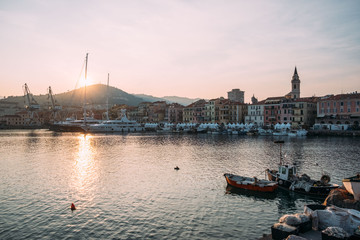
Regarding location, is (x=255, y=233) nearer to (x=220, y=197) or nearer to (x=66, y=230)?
(x=220, y=197)

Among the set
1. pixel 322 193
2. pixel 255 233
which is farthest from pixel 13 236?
pixel 322 193

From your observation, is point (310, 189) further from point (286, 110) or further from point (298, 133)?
point (286, 110)

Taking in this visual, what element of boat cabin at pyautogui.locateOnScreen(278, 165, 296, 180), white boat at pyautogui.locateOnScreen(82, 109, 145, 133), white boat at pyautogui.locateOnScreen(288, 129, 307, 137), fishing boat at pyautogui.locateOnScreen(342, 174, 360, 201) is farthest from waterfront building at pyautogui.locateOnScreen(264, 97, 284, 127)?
fishing boat at pyautogui.locateOnScreen(342, 174, 360, 201)

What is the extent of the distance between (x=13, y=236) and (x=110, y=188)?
12.4 metres

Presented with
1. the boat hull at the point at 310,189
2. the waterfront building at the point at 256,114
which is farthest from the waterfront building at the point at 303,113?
the boat hull at the point at 310,189

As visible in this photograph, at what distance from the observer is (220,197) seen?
2670 centimetres

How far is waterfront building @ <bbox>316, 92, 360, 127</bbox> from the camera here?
98125 millimetres

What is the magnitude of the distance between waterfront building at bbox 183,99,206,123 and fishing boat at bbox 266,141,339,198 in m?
123

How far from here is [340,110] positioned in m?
102

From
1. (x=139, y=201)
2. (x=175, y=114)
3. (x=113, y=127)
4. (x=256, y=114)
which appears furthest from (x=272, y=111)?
(x=139, y=201)

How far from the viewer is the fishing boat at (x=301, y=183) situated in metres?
26.0

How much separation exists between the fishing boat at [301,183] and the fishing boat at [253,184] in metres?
1.68

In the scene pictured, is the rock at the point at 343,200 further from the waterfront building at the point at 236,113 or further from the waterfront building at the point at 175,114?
the waterfront building at the point at 175,114

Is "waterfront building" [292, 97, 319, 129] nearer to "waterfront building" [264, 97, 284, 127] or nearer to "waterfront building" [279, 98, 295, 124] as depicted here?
"waterfront building" [279, 98, 295, 124]
